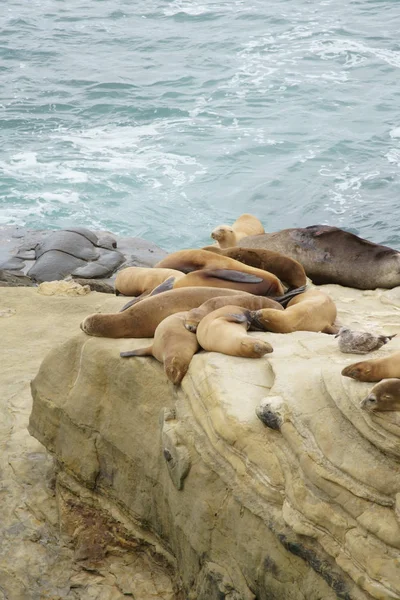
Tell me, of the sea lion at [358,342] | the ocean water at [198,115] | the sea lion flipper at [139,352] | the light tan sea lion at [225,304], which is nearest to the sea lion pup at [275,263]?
the light tan sea lion at [225,304]

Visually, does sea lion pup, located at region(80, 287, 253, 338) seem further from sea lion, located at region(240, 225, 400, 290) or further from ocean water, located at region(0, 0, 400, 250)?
ocean water, located at region(0, 0, 400, 250)

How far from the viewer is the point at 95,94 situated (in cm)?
1970

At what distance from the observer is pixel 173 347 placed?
182 inches

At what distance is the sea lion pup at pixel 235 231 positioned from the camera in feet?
24.9

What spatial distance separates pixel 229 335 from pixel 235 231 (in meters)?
3.85

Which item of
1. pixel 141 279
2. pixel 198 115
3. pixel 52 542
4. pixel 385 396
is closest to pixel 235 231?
pixel 141 279

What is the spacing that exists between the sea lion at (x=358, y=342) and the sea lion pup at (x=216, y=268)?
1.30 meters

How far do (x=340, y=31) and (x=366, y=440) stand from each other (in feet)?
68.4

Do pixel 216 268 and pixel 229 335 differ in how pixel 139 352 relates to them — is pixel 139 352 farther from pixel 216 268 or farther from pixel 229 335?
pixel 216 268

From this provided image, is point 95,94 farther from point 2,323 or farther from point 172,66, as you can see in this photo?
point 2,323

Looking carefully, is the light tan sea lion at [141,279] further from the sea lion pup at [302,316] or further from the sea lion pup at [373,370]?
the sea lion pup at [373,370]

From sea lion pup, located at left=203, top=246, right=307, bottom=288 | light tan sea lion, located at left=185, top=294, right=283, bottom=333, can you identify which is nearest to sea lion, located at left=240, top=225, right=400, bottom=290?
sea lion pup, located at left=203, top=246, right=307, bottom=288

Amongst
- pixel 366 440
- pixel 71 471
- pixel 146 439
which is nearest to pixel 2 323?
pixel 71 471

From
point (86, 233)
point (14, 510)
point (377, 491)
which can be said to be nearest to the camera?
point (377, 491)
